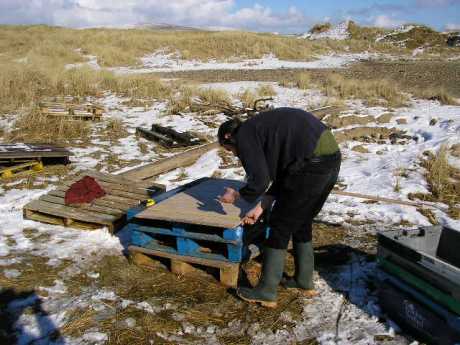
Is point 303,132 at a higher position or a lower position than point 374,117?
higher

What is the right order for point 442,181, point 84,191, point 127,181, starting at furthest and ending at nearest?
point 442,181
point 127,181
point 84,191

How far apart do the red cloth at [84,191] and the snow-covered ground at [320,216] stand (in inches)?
16.2

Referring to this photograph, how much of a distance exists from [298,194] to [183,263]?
139cm

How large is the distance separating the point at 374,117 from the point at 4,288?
8.91m

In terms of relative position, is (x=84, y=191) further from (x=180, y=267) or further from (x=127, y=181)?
(x=180, y=267)

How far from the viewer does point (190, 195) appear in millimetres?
4574

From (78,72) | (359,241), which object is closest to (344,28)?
(78,72)

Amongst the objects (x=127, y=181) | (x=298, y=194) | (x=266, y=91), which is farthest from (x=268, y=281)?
(x=266, y=91)

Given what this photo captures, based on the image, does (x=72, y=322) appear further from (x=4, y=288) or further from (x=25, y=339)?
(x=4, y=288)

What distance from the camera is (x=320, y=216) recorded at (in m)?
5.70

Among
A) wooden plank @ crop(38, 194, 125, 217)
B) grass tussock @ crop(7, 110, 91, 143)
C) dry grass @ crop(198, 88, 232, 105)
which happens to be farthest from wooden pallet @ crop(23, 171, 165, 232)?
dry grass @ crop(198, 88, 232, 105)

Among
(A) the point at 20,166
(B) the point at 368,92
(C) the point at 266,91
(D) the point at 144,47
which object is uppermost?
(D) the point at 144,47

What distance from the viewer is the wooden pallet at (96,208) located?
5234 mm

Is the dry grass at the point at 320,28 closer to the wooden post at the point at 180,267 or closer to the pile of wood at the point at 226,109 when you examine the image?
the pile of wood at the point at 226,109
